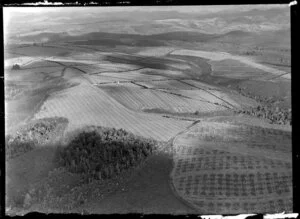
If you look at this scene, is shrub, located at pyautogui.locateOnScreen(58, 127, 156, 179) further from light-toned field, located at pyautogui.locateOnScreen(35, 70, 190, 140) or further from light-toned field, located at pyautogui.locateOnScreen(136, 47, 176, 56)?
light-toned field, located at pyautogui.locateOnScreen(136, 47, 176, 56)

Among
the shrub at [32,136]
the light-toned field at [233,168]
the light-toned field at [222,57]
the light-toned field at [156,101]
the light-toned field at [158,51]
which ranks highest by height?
the light-toned field at [158,51]

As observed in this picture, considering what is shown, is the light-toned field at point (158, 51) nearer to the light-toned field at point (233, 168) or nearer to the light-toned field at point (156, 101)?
the light-toned field at point (156, 101)

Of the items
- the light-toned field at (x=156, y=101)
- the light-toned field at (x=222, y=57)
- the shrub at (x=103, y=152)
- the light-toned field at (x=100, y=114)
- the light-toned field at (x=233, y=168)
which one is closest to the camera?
the light-toned field at (x=233, y=168)

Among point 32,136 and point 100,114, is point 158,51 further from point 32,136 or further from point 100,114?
point 32,136

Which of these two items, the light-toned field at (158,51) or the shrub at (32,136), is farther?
the light-toned field at (158,51)

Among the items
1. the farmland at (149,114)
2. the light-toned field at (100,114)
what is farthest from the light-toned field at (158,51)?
the light-toned field at (100,114)

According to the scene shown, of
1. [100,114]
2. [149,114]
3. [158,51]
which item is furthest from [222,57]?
[100,114]

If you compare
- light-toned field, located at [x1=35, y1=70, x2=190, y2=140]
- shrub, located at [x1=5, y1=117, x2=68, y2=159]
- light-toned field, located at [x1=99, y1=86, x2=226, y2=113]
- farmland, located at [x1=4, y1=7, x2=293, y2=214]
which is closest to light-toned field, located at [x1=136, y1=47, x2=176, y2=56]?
farmland, located at [x1=4, y1=7, x2=293, y2=214]

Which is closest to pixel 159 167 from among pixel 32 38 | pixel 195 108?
pixel 195 108

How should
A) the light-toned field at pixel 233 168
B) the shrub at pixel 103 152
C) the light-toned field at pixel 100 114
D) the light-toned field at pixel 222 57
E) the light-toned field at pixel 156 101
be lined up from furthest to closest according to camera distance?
the light-toned field at pixel 222 57
the light-toned field at pixel 156 101
the light-toned field at pixel 100 114
the shrub at pixel 103 152
the light-toned field at pixel 233 168
